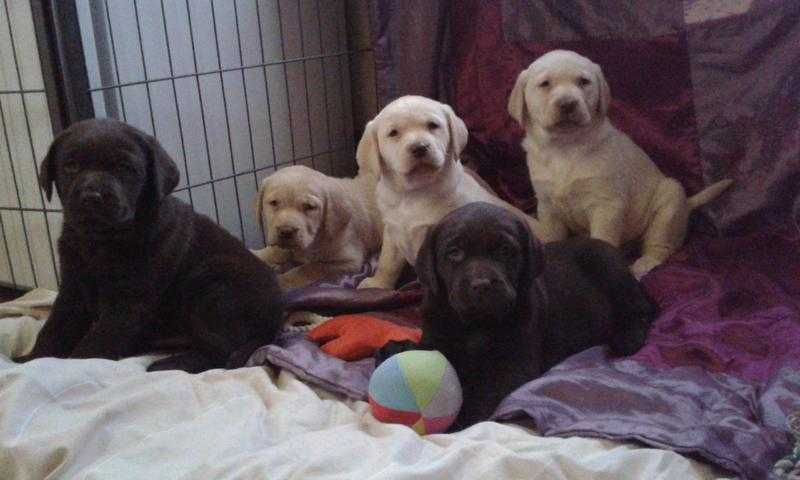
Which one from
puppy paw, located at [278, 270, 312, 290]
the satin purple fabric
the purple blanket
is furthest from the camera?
puppy paw, located at [278, 270, 312, 290]

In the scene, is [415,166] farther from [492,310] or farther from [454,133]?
[492,310]

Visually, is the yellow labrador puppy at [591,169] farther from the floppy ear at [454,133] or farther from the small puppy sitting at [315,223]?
the small puppy sitting at [315,223]

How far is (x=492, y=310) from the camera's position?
1.82m

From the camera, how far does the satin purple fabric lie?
1.72 metres

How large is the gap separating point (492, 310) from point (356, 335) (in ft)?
1.79

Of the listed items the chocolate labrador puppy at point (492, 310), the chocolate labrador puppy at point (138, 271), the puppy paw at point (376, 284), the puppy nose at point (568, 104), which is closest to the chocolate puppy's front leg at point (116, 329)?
the chocolate labrador puppy at point (138, 271)

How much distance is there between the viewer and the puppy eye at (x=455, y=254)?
1.86m

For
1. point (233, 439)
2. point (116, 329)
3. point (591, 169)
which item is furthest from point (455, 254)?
point (591, 169)

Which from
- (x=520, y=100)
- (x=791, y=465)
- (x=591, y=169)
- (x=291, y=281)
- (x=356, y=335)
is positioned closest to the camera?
(x=791, y=465)

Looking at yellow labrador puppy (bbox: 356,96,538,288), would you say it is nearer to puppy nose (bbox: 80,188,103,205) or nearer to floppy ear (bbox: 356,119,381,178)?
floppy ear (bbox: 356,119,381,178)

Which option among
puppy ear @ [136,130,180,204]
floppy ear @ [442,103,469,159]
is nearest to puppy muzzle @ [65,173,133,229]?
puppy ear @ [136,130,180,204]

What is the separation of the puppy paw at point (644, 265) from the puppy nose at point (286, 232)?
46.2 inches

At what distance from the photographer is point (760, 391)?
1.84m

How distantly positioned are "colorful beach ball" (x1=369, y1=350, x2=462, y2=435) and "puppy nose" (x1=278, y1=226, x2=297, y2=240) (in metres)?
1.16
